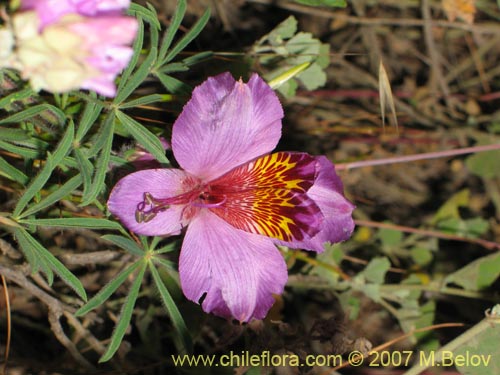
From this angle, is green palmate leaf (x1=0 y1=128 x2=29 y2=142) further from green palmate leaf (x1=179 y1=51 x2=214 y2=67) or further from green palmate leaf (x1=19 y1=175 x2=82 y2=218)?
green palmate leaf (x1=179 y1=51 x2=214 y2=67)

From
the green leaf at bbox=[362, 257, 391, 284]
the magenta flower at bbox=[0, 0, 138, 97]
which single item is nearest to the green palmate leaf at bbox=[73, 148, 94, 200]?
the magenta flower at bbox=[0, 0, 138, 97]

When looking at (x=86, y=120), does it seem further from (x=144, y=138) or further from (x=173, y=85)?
(x=173, y=85)

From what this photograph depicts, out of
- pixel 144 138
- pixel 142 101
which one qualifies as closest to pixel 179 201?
pixel 144 138

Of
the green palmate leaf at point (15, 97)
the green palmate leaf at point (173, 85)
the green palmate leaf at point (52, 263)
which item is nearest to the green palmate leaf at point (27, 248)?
the green palmate leaf at point (52, 263)

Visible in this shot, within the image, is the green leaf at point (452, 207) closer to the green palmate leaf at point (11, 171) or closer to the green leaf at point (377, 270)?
the green leaf at point (377, 270)

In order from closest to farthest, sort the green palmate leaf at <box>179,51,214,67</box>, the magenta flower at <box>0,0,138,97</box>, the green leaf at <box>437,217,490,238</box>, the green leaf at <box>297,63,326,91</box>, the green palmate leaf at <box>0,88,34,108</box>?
the magenta flower at <box>0,0,138,97</box>, the green palmate leaf at <box>0,88,34,108</box>, the green palmate leaf at <box>179,51,214,67</box>, the green leaf at <box>297,63,326,91</box>, the green leaf at <box>437,217,490,238</box>
